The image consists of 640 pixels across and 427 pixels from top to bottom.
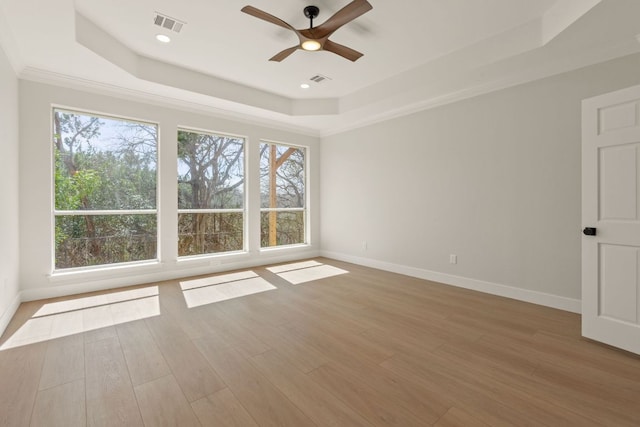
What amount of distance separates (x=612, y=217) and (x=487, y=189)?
1495mm

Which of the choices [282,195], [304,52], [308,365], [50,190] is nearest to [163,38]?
[304,52]

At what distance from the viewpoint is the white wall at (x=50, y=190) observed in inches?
136

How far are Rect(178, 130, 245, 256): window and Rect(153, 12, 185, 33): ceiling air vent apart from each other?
198 cm

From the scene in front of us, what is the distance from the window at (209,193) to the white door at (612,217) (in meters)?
4.74

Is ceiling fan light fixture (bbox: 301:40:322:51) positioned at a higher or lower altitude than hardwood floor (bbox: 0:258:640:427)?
higher

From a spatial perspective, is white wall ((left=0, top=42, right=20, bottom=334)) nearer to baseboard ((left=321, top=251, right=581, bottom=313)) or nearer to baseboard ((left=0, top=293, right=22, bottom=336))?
baseboard ((left=0, top=293, right=22, bottom=336))

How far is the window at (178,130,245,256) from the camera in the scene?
15.6 ft

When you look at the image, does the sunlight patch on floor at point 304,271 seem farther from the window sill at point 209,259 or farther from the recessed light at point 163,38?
the recessed light at point 163,38

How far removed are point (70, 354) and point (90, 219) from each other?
228 cm

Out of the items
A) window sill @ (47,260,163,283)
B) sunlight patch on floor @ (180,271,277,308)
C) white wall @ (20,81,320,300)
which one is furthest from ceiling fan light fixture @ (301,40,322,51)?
window sill @ (47,260,163,283)

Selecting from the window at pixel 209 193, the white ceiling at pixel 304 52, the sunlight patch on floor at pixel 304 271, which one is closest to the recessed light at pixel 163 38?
the white ceiling at pixel 304 52

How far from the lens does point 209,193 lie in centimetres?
500

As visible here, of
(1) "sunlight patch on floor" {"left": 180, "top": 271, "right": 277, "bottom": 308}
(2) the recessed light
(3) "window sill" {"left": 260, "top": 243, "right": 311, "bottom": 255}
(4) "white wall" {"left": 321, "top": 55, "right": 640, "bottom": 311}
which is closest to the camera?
(2) the recessed light

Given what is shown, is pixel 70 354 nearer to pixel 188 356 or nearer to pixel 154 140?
pixel 188 356
